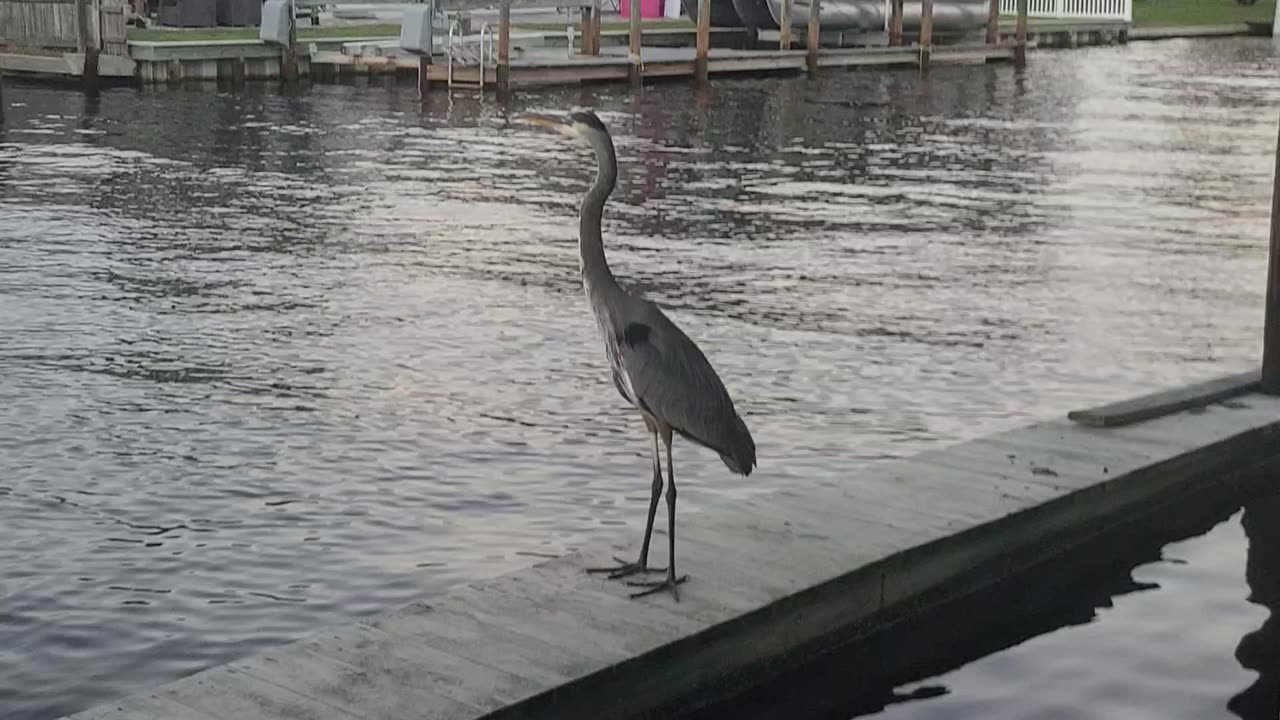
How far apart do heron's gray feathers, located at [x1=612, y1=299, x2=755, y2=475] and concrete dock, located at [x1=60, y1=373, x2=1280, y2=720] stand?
55cm

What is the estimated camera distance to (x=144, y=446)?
10.7 meters

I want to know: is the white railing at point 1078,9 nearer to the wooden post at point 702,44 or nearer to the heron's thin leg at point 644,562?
the wooden post at point 702,44

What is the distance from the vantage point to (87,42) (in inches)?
1363

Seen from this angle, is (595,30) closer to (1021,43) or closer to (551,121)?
(1021,43)

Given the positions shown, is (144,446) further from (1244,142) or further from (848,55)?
(848,55)

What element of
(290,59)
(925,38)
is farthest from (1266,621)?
(925,38)

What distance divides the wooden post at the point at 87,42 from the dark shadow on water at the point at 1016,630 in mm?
27354

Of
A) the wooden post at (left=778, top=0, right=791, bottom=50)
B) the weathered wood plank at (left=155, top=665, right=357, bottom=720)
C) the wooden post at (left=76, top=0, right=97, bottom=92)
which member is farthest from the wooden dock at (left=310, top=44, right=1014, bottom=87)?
the weathered wood plank at (left=155, top=665, right=357, bottom=720)

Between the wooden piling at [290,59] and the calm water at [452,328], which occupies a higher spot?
the wooden piling at [290,59]

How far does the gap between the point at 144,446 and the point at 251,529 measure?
174cm

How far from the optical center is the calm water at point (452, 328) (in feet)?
29.0

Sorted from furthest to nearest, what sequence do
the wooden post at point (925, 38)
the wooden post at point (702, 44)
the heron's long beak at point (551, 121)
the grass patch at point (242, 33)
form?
the wooden post at point (925, 38) → the wooden post at point (702, 44) → the grass patch at point (242, 33) → the heron's long beak at point (551, 121)

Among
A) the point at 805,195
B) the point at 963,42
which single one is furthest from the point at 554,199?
the point at 963,42

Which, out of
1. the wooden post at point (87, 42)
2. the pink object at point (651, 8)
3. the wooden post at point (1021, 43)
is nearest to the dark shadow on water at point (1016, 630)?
the wooden post at point (87, 42)
